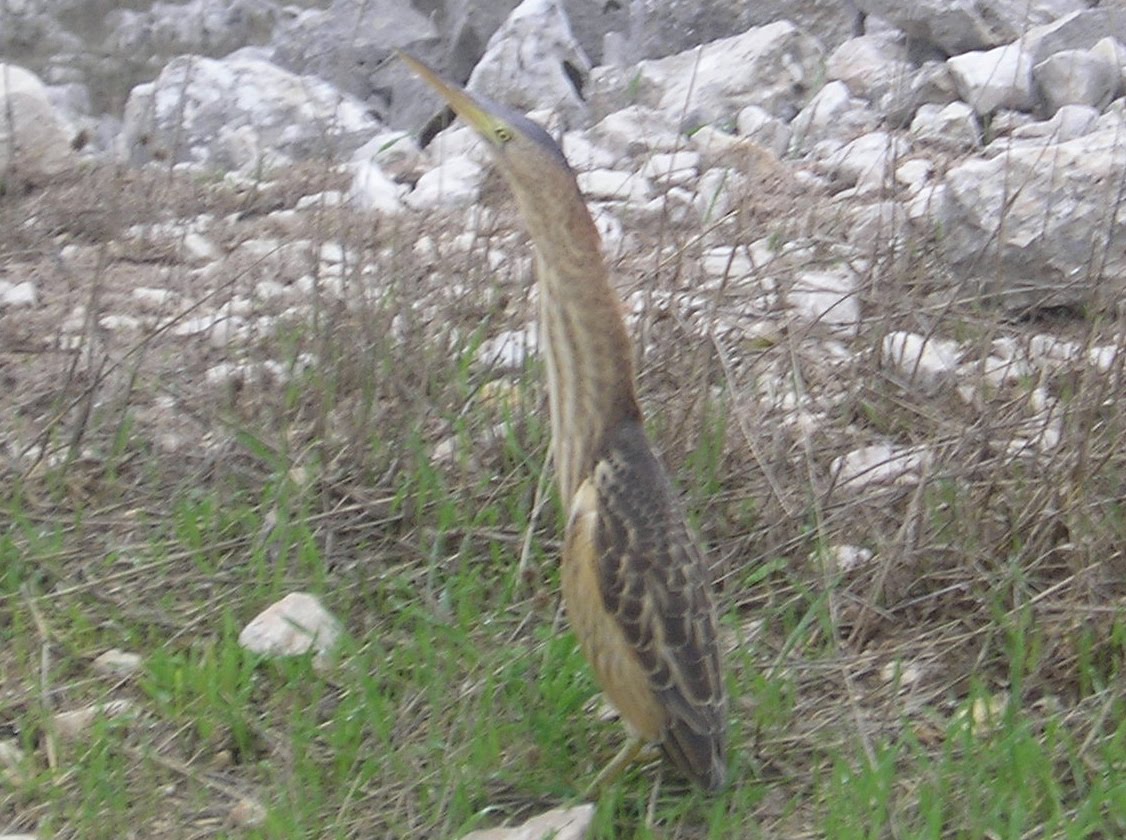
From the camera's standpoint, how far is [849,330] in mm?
3930

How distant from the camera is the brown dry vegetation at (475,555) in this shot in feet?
8.77

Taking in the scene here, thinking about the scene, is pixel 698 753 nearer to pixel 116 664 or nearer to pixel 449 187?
pixel 116 664

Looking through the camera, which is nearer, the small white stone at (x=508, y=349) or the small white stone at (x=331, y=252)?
Answer: the small white stone at (x=508, y=349)

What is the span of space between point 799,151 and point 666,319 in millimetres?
1768

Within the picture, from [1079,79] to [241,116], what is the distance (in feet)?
9.47

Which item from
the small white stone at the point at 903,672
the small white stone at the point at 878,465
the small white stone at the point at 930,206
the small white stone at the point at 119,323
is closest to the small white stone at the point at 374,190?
the small white stone at the point at 119,323

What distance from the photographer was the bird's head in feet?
8.16

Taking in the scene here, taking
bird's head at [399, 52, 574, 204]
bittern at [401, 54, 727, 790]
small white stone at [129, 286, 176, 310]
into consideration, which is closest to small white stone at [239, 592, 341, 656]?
bittern at [401, 54, 727, 790]

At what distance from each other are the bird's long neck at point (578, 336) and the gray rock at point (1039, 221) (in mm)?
1517

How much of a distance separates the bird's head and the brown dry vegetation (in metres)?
0.81

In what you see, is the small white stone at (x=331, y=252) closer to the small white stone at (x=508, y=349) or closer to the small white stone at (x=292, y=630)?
the small white stone at (x=508, y=349)

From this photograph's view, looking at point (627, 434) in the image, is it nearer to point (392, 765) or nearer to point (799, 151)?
point (392, 765)

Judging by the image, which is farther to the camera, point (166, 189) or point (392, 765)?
point (166, 189)

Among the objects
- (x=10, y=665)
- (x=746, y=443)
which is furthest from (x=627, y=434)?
(x=10, y=665)
